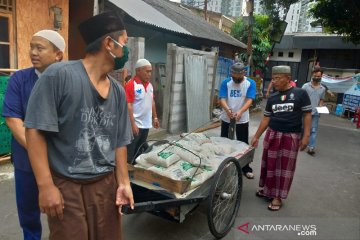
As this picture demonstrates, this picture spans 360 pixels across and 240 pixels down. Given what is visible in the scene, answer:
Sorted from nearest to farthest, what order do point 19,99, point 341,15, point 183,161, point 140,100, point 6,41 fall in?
1. point 19,99
2. point 183,161
3. point 140,100
4. point 6,41
5. point 341,15

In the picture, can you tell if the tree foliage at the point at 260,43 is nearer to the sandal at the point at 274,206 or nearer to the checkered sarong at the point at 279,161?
the checkered sarong at the point at 279,161

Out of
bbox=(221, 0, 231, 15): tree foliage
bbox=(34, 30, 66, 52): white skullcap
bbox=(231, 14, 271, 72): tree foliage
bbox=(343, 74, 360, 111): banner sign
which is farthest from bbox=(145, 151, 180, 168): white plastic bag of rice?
bbox=(221, 0, 231, 15): tree foliage

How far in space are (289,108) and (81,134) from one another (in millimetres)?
3109

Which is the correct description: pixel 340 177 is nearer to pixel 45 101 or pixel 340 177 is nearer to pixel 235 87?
pixel 235 87

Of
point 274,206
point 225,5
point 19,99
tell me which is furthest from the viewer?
point 225,5

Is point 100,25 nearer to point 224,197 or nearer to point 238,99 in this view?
point 224,197

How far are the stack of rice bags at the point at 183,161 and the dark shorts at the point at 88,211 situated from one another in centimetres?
99

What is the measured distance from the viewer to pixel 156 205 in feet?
8.11

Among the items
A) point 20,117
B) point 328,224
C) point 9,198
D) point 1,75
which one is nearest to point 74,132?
point 20,117

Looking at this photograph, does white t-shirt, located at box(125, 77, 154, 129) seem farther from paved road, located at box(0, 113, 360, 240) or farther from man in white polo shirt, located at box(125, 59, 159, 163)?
paved road, located at box(0, 113, 360, 240)

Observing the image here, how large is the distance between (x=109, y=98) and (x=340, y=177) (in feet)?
17.6

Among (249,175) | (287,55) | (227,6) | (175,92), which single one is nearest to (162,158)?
(249,175)

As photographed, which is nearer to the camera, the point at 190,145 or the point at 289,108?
the point at 190,145

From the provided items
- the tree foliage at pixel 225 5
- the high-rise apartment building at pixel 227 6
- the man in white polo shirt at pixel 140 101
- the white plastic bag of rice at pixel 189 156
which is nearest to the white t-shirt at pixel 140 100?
the man in white polo shirt at pixel 140 101
